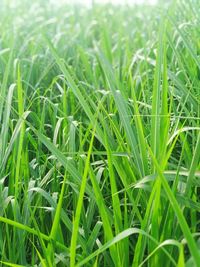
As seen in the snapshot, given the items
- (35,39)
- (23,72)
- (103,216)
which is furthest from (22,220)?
(35,39)

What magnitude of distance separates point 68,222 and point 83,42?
6.49 feet

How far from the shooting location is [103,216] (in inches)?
41.0

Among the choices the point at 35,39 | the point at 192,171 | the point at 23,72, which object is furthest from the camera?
the point at 35,39

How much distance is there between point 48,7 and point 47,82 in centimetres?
320

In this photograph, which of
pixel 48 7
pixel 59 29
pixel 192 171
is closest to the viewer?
pixel 192 171

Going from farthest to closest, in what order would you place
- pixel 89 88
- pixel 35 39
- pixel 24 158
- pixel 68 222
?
1. pixel 35 39
2. pixel 89 88
3. pixel 24 158
4. pixel 68 222

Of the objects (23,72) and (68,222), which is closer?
(68,222)

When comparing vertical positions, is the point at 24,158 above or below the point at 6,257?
above

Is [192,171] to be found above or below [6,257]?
above

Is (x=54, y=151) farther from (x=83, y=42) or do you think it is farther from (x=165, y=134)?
(x=83, y=42)

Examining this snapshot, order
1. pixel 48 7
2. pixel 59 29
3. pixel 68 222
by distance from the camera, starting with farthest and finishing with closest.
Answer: pixel 48 7 → pixel 59 29 → pixel 68 222

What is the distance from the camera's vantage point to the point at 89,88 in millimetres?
1927

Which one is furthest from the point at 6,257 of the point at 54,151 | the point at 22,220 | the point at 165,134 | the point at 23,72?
the point at 23,72

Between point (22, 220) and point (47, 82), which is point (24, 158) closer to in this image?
point (22, 220)
